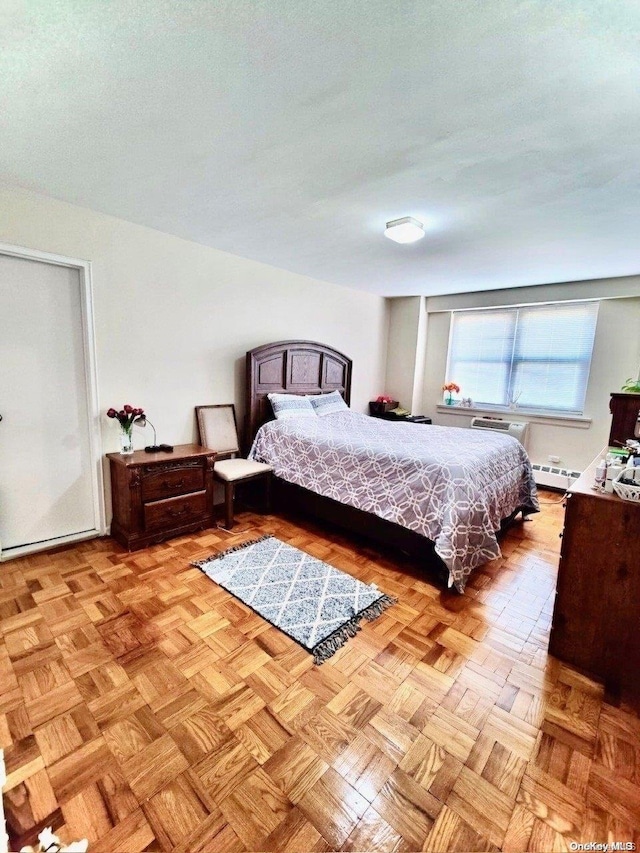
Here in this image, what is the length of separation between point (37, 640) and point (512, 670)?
2305mm

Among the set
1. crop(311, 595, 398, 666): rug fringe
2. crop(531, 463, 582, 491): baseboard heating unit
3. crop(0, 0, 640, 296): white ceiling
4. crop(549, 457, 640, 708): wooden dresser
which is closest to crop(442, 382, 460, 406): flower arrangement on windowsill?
crop(531, 463, 582, 491): baseboard heating unit

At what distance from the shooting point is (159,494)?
9.10ft

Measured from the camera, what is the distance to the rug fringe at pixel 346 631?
1766 millimetres

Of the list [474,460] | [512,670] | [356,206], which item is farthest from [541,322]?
[512,670]

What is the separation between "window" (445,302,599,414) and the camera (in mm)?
4188

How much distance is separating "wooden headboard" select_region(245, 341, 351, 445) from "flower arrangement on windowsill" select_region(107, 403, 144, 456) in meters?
1.11

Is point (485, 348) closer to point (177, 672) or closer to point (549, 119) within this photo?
point (549, 119)

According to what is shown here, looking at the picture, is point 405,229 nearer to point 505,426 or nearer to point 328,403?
point 328,403

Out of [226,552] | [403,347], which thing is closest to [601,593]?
[226,552]

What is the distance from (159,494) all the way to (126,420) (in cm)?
62

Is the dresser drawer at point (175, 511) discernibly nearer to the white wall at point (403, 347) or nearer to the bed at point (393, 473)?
the bed at point (393, 473)

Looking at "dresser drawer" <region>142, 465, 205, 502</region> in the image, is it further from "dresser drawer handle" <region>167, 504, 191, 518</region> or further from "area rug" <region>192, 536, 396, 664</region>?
"area rug" <region>192, 536, 396, 664</region>

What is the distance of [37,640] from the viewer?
1.80 metres

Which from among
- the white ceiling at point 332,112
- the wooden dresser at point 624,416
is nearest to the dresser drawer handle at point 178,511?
the white ceiling at point 332,112
